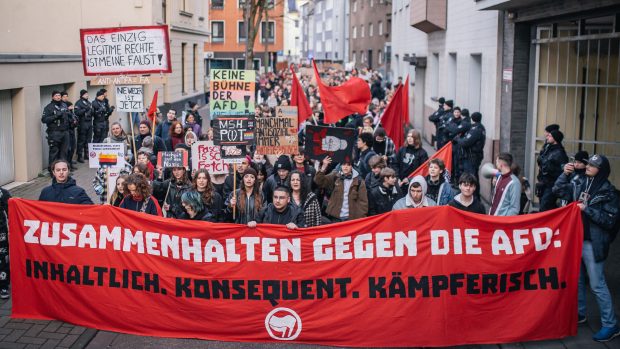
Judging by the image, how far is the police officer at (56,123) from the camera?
1752 cm

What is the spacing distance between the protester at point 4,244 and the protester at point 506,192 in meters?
5.68

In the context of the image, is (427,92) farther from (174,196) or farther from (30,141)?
(174,196)

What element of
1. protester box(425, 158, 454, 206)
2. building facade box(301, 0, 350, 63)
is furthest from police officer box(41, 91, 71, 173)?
building facade box(301, 0, 350, 63)

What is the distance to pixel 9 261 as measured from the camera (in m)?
9.05

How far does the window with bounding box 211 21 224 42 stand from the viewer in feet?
241

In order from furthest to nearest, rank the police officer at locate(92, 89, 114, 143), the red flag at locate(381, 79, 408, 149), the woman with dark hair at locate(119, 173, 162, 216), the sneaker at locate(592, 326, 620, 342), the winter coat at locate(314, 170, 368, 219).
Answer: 1. the police officer at locate(92, 89, 114, 143)
2. the red flag at locate(381, 79, 408, 149)
3. the winter coat at locate(314, 170, 368, 219)
4. the woman with dark hair at locate(119, 173, 162, 216)
5. the sneaker at locate(592, 326, 620, 342)

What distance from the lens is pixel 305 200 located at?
9.31m

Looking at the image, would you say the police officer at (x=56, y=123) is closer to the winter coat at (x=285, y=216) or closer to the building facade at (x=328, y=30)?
the winter coat at (x=285, y=216)

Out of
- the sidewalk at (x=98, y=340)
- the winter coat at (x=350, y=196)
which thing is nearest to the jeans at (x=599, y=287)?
the sidewalk at (x=98, y=340)

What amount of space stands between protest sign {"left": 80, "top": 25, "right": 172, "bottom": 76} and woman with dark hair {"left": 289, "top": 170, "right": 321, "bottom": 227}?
4911 millimetres

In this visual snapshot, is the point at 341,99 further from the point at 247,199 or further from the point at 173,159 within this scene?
the point at 247,199

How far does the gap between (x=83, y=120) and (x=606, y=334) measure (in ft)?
Answer: 48.9

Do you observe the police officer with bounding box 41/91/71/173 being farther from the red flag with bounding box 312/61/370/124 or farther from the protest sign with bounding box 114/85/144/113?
the red flag with bounding box 312/61/370/124

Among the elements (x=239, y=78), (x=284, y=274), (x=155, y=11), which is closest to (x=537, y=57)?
(x=239, y=78)
